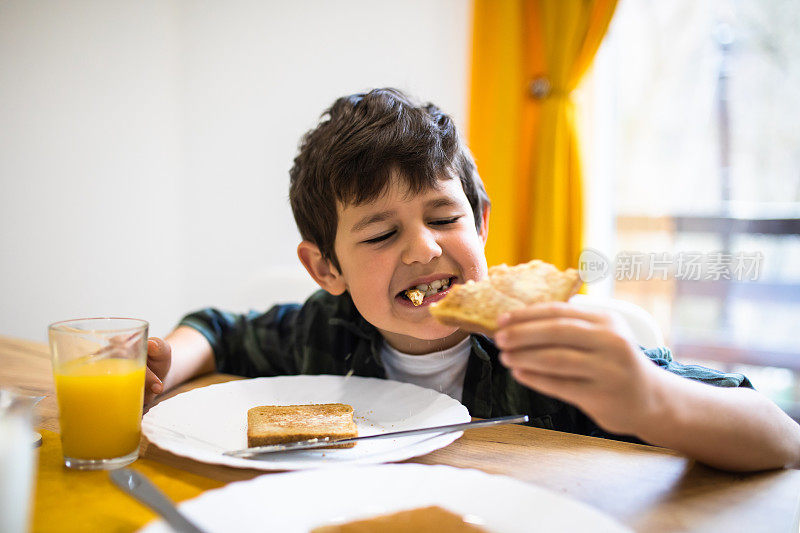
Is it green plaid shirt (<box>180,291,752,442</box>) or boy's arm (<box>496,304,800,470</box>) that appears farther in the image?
green plaid shirt (<box>180,291,752,442</box>)

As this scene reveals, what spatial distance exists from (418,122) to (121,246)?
228 cm

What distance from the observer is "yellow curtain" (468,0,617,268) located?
2.76m

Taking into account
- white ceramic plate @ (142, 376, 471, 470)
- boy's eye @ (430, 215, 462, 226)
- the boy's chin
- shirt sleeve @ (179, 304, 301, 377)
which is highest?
boy's eye @ (430, 215, 462, 226)

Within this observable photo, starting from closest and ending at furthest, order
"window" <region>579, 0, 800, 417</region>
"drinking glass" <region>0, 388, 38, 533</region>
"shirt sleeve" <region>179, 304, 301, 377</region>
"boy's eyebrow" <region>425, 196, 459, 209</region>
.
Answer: "drinking glass" <region>0, 388, 38, 533</region>
"boy's eyebrow" <region>425, 196, 459, 209</region>
"shirt sleeve" <region>179, 304, 301, 377</region>
"window" <region>579, 0, 800, 417</region>

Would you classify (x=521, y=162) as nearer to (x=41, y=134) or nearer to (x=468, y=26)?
(x=468, y=26)

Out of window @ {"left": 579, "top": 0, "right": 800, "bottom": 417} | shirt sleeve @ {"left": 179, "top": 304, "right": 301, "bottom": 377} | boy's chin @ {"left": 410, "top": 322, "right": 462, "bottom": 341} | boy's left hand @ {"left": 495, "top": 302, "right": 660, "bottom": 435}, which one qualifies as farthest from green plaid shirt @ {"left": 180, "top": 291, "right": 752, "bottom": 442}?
window @ {"left": 579, "top": 0, "right": 800, "bottom": 417}

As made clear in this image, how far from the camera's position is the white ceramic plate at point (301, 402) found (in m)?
0.78

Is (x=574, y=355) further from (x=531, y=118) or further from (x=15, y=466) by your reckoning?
(x=531, y=118)

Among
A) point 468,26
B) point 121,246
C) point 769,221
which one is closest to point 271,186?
point 121,246

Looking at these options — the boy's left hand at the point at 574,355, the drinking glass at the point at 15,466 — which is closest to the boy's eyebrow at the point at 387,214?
the boy's left hand at the point at 574,355

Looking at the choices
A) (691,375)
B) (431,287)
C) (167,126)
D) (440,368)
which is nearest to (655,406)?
(691,375)

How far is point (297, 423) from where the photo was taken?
0.88 m

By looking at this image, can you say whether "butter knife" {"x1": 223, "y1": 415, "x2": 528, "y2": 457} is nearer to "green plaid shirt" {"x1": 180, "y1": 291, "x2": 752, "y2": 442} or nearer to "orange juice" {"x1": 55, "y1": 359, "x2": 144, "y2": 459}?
"orange juice" {"x1": 55, "y1": 359, "x2": 144, "y2": 459}

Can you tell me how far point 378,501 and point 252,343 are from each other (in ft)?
2.98
